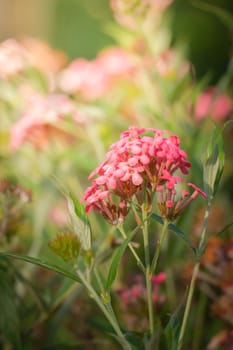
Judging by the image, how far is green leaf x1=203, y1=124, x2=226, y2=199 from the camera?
2.07 feet

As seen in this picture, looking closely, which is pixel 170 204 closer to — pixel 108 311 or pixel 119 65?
pixel 108 311

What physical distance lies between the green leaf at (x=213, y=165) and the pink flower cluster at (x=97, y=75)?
2.39 feet

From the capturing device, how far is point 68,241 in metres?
0.60

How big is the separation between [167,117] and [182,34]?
9.96 ft

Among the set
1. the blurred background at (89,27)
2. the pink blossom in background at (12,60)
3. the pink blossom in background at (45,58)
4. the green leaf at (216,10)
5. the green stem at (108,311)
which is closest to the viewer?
the green stem at (108,311)

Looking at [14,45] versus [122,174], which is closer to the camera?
[122,174]

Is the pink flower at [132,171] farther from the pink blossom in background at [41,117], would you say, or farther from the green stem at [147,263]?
the pink blossom in background at [41,117]

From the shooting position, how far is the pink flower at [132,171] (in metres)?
0.59

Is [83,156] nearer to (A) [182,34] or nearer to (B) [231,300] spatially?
(B) [231,300]

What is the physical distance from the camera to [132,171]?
594mm

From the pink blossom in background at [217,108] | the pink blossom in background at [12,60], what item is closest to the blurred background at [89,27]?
the pink blossom in background at [217,108]


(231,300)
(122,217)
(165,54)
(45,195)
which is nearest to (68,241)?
(122,217)

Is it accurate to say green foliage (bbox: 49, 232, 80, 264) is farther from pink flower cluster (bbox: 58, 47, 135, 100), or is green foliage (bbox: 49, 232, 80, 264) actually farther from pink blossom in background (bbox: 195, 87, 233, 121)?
pink blossom in background (bbox: 195, 87, 233, 121)

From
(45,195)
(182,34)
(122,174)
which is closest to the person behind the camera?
(122,174)
